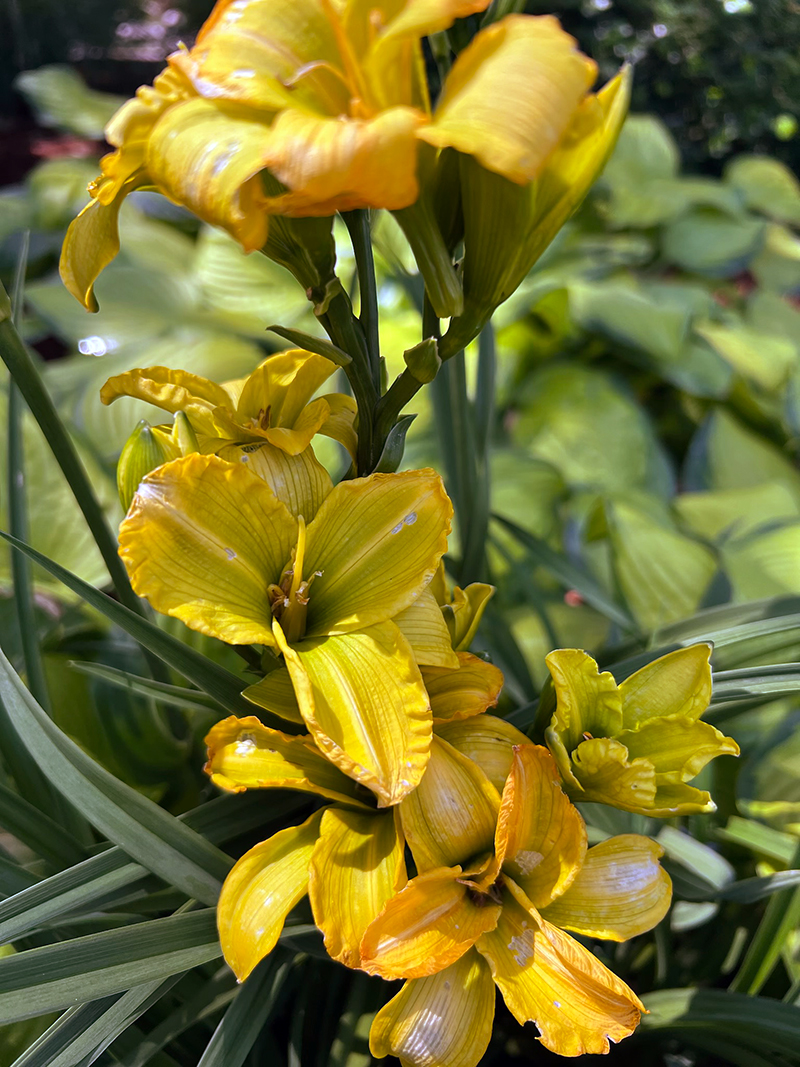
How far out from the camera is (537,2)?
6.12 ft

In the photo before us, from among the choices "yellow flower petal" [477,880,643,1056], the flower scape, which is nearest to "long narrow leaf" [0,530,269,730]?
the flower scape

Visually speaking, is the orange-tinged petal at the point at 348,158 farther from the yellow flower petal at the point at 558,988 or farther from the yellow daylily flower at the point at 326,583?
the yellow flower petal at the point at 558,988

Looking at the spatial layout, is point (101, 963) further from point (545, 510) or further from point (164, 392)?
point (545, 510)

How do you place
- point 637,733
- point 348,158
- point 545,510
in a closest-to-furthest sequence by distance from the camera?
point 348,158 < point 637,733 < point 545,510

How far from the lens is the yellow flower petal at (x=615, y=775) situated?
264 mm

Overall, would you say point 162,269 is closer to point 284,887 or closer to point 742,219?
point 742,219

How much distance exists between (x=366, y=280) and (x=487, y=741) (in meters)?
0.17

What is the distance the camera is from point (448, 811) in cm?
27

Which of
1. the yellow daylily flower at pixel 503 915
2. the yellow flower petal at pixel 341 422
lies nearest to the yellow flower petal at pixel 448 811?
the yellow daylily flower at pixel 503 915

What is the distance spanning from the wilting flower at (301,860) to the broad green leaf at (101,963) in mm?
37

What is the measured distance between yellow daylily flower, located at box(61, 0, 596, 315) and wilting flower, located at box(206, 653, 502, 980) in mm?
158

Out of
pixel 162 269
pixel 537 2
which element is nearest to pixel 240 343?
pixel 162 269

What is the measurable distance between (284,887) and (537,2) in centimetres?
215

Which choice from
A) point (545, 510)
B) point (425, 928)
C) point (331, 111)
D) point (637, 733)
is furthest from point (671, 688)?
point (545, 510)
